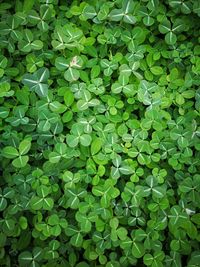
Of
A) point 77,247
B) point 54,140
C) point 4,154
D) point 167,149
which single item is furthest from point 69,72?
point 77,247

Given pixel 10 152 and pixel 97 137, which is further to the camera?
pixel 97 137

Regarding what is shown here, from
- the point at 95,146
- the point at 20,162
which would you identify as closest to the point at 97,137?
the point at 95,146

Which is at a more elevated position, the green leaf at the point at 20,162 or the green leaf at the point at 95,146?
the green leaf at the point at 95,146

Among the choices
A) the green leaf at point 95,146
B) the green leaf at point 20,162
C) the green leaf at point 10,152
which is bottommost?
the green leaf at point 20,162

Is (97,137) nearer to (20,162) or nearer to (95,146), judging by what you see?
(95,146)

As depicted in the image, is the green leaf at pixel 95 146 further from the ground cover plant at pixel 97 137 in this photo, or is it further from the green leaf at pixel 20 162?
the green leaf at pixel 20 162

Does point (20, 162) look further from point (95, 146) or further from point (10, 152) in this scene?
point (95, 146)

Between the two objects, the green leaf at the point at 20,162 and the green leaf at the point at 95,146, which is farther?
the green leaf at the point at 95,146

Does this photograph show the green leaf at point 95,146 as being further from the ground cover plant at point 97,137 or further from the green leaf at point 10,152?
the green leaf at point 10,152

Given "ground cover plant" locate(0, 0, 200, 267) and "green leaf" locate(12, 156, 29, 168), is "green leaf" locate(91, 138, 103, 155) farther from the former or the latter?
"green leaf" locate(12, 156, 29, 168)

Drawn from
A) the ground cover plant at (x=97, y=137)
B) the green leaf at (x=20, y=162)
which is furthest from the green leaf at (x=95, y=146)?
the green leaf at (x=20, y=162)
